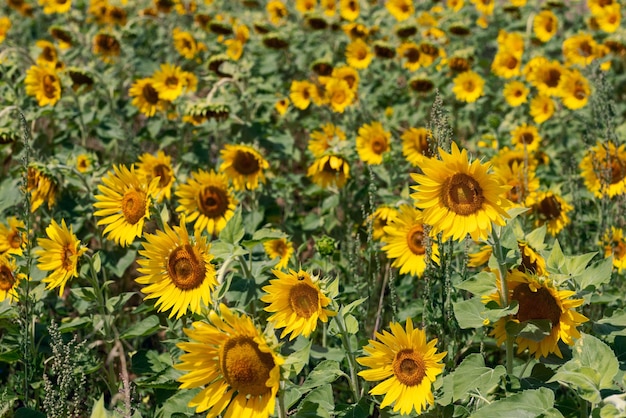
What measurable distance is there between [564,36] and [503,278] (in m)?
6.06

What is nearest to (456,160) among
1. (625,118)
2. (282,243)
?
(282,243)

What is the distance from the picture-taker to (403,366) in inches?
86.6

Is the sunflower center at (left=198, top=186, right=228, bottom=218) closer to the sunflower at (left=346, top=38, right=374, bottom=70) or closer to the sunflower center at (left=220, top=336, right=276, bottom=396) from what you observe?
the sunflower center at (left=220, top=336, right=276, bottom=396)

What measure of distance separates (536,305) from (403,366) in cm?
48

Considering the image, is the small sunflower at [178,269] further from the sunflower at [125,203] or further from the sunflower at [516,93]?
the sunflower at [516,93]

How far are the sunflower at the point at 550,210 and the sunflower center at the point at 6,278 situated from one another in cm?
255

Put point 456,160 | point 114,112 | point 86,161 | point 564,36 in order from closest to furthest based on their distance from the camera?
point 456,160, point 86,161, point 114,112, point 564,36

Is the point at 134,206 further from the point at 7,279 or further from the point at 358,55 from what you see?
the point at 358,55

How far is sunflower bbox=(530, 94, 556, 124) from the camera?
5.08 m

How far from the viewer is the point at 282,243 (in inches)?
144

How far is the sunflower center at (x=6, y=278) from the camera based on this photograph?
2.78m

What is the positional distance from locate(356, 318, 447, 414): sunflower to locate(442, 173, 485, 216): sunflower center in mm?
403

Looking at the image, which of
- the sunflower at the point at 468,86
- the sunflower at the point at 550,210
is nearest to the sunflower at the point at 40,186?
the sunflower at the point at 550,210

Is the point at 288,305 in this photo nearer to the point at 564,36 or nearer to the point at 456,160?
the point at 456,160
